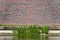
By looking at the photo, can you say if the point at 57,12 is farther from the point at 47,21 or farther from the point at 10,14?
the point at 10,14

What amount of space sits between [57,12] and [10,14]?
2189 mm

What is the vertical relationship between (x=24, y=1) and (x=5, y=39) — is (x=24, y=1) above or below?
above

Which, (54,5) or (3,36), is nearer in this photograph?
(3,36)

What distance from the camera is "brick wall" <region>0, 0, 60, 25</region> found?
12.0 m

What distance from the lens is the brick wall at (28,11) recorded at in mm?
12039

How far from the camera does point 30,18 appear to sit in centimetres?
1204

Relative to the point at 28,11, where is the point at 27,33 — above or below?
below

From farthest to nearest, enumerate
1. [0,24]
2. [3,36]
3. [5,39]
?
[0,24] < [3,36] < [5,39]

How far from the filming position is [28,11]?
12.1 m

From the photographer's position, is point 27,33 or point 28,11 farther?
point 28,11

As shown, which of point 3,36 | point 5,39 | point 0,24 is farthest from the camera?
point 0,24

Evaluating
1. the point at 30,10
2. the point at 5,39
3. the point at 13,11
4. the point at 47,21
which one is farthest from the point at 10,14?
the point at 5,39

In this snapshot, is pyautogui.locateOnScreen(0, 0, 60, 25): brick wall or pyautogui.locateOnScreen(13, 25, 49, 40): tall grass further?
pyautogui.locateOnScreen(0, 0, 60, 25): brick wall

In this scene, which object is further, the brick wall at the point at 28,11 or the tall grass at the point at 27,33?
the brick wall at the point at 28,11
